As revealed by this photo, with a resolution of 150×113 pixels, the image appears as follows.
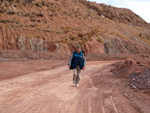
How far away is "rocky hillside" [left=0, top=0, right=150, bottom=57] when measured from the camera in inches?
1324

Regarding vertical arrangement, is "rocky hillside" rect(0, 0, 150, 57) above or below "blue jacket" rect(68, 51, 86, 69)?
above

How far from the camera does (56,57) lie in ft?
104

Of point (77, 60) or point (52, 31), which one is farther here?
point (52, 31)

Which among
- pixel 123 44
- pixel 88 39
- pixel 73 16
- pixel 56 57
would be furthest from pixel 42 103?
pixel 73 16

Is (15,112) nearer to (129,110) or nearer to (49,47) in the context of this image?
(129,110)

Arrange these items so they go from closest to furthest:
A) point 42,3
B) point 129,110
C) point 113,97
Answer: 1. point 129,110
2. point 113,97
3. point 42,3

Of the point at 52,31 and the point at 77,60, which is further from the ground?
the point at 52,31

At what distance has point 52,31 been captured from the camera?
39.6m

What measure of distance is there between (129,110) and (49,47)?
101 ft

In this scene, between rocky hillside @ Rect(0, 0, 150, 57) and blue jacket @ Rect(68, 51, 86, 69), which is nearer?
blue jacket @ Rect(68, 51, 86, 69)

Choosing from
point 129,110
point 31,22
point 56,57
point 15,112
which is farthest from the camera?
point 31,22

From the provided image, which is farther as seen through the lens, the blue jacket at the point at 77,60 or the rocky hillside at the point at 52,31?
the rocky hillside at the point at 52,31

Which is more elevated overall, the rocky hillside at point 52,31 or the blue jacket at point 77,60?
the rocky hillside at point 52,31

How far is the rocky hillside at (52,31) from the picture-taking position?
33.6 m
